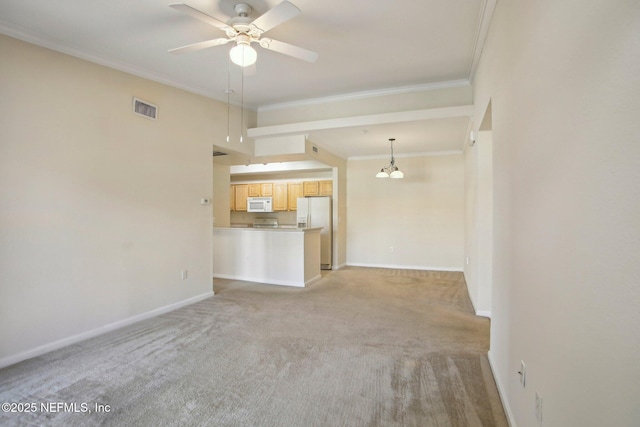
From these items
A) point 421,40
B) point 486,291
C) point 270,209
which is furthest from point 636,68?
point 270,209

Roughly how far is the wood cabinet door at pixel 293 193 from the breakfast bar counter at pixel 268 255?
263 cm

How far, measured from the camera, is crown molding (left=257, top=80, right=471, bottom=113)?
405cm

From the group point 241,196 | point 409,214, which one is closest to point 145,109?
point 241,196

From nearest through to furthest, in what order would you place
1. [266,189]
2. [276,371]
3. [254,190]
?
[276,371] → [266,189] → [254,190]

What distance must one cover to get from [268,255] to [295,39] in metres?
3.51

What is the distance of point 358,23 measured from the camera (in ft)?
8.94

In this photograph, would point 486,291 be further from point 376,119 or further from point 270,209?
point 270,209

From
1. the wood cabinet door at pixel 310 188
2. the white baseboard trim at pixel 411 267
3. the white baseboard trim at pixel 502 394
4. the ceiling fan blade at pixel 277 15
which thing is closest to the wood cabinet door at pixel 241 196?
the wood cabinet door at pixel 310 188

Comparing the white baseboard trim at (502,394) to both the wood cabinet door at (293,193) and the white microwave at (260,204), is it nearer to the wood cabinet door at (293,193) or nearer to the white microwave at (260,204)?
the wood cabinet door at (293,193)

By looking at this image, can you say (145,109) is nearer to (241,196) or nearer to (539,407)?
(539,407)

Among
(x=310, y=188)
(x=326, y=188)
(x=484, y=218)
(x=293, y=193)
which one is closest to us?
(x=484, y=218)

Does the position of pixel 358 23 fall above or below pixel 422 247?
above

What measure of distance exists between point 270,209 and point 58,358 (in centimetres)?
601

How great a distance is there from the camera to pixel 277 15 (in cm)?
209
